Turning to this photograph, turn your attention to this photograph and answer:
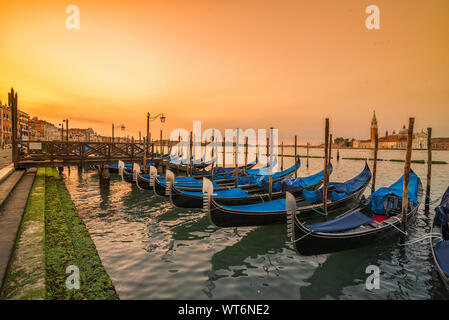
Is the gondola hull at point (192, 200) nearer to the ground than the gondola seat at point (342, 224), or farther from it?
nearer to the ground

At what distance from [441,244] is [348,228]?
1587mm

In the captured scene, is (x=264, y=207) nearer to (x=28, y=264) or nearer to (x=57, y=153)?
(x=28, y=264)

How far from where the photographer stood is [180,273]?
15.9 ft

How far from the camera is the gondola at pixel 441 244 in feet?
12.4

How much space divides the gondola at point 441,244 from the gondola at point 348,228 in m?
0.73

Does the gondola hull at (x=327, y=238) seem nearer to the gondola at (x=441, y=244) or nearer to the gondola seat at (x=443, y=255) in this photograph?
the gondola at (x=441, y=244)

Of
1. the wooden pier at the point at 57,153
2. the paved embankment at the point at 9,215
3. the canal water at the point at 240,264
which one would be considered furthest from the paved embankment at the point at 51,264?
the wooden pier at the point at 57,153

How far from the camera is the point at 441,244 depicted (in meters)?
4.50

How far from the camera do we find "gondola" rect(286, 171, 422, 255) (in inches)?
190

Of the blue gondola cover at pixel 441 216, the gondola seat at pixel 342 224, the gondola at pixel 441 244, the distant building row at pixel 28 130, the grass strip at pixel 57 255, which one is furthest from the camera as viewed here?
the distant building row at pixel 28 130

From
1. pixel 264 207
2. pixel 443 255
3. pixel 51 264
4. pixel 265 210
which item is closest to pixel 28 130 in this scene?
pixel 51 264

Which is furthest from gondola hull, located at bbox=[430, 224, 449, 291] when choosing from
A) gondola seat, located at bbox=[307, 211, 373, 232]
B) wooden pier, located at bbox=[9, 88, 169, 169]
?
wooden pier, located at bbox=[9, 88, 169, 169]
